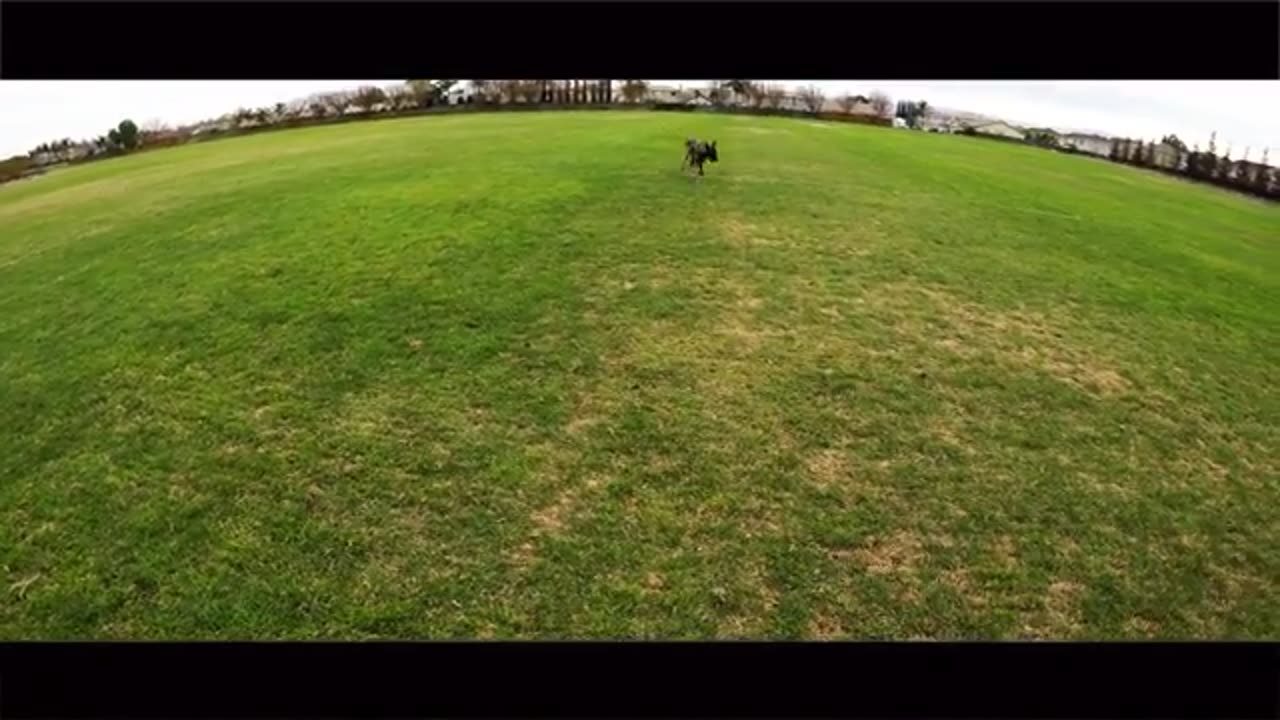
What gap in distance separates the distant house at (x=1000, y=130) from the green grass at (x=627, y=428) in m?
23.5

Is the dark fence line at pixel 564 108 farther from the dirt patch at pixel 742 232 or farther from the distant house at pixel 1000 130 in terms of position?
the dirt patch at pixel 742 232

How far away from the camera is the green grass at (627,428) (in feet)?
14.4

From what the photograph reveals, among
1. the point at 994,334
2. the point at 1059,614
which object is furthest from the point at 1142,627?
the point at 994,334

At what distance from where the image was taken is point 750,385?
6.66m

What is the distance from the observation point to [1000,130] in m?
33.9

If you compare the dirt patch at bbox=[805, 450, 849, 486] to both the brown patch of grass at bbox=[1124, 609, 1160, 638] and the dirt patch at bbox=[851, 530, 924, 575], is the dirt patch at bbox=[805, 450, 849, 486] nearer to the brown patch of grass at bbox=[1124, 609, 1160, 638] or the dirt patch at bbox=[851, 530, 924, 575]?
the dirt patch at bbox=[851, 530, 924, 575]

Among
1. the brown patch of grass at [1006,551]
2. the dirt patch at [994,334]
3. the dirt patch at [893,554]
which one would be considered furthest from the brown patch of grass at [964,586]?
the dirt patch at [994,334]

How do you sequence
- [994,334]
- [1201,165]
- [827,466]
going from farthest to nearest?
[1201,165]
[994,334]
[827,466]

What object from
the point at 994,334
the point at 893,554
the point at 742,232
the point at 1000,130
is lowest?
the point at 893,554

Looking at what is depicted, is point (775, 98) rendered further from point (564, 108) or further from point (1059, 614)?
point (1059, 614)

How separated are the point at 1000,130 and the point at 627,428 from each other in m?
34.2

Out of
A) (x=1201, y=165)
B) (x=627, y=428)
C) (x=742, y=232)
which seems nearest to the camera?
(x=627, y=428)
